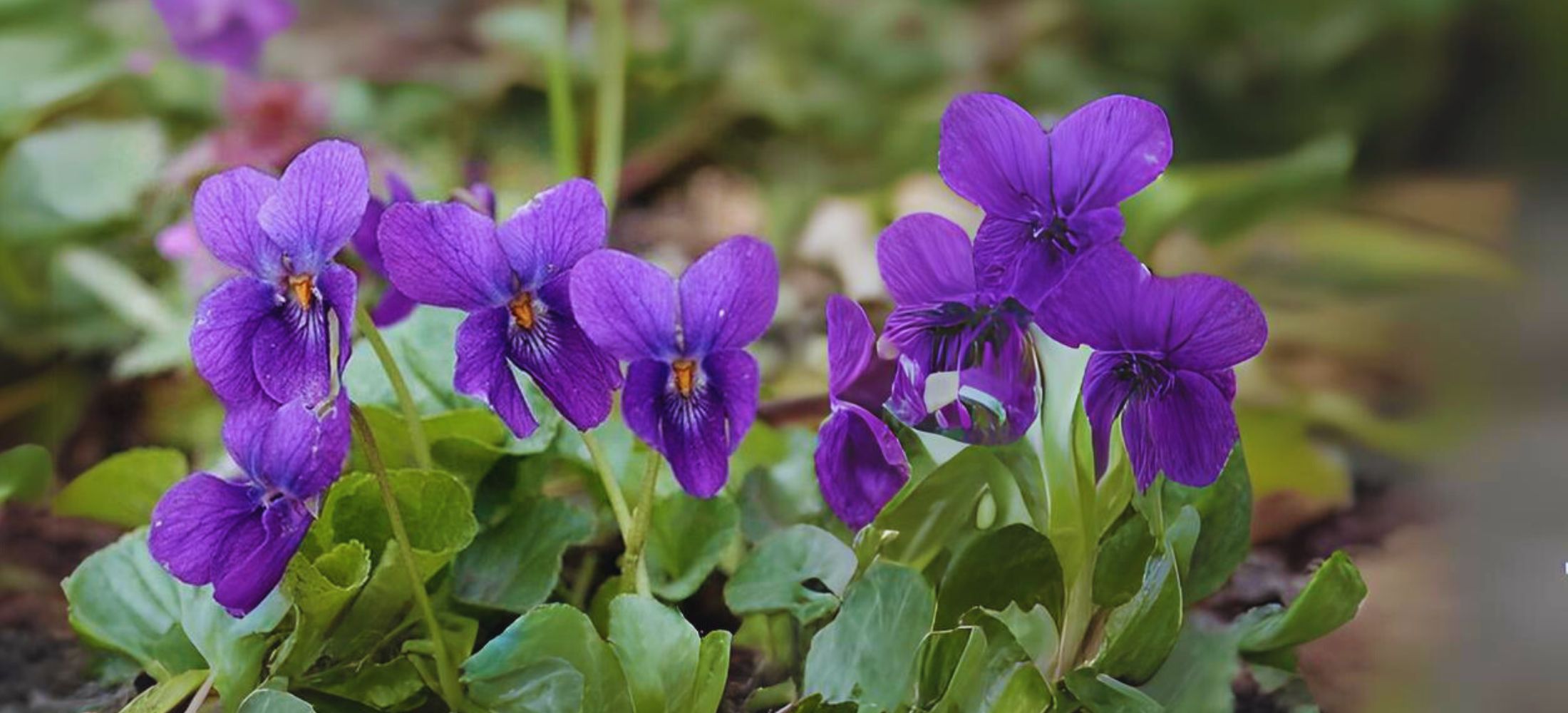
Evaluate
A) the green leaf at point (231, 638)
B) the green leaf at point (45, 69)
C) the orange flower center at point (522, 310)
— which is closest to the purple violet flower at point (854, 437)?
the orange flower center at point (522, 310)

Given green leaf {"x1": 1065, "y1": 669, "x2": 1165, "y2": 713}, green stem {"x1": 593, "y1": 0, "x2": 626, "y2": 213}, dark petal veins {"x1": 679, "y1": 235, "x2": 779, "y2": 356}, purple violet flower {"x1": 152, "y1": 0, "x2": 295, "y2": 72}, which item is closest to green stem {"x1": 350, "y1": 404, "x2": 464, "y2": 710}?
dark petal veins {"x1": 679, "y1": 235, "x2": 779, "y2": 356}

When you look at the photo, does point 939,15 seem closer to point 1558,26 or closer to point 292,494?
point 1558,26

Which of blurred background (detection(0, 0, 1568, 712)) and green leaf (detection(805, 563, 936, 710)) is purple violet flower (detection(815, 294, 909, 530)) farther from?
blurred background (detection(0, 0, 1568, 712))

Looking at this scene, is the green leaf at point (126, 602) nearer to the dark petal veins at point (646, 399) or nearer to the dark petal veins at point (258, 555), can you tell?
the dark petal veins at point (258, 555)

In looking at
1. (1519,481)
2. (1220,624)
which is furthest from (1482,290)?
(1220,624)

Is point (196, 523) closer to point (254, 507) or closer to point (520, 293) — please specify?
point (254, 507)

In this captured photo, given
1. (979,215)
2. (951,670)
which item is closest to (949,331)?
(951,670)
